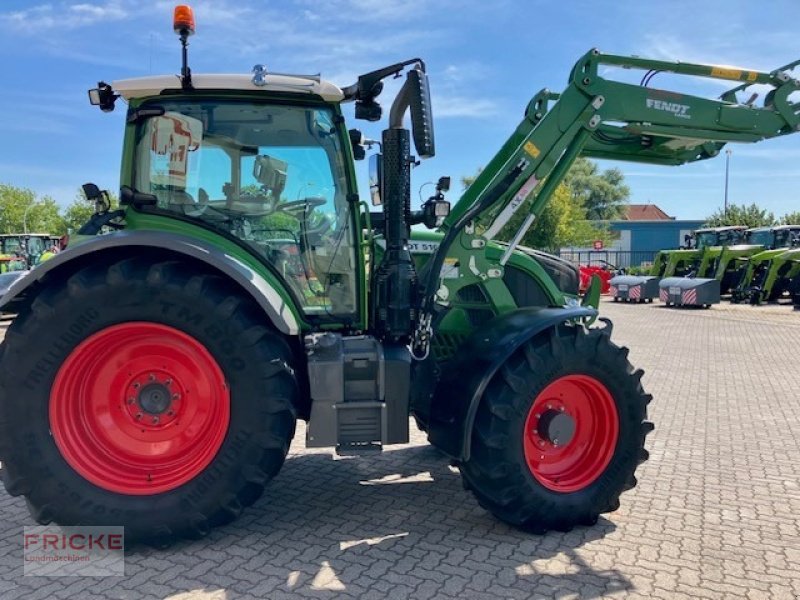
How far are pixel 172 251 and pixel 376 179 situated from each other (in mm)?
1334

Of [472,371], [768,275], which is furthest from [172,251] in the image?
[768,275]

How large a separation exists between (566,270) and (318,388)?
246 cm

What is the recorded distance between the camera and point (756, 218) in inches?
1842

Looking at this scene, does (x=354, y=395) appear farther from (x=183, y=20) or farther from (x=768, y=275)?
(x=768, y=275)

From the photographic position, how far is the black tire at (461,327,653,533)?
3609 mm

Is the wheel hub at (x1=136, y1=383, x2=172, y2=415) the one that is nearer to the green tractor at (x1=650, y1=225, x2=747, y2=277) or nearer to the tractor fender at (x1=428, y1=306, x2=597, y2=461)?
the tractor fender at (x1=428, y1=306, x2=597, y2=461)

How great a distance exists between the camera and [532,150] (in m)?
4.18

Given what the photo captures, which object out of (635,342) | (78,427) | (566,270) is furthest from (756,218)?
(78,427)

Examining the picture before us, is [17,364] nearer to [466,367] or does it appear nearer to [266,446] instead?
[266,446]

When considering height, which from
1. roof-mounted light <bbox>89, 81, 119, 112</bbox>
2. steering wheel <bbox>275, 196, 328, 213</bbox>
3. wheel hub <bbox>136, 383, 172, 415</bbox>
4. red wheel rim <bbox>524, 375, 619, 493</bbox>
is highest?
roof-mounted light <bbox>89, 81, 119, 112</bbox>

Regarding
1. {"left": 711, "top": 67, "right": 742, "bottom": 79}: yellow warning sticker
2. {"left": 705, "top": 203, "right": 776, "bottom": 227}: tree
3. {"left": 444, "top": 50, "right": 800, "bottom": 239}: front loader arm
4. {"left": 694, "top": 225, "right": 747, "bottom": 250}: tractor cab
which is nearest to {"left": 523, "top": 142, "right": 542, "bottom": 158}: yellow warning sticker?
{"left": 444, "top": 50, "right": 800, "bottom": 239}: front loader arm

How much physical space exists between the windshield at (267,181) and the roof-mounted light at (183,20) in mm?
391

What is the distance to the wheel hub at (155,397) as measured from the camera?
11.7 feet

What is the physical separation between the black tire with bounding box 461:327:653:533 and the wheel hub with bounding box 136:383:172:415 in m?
1.72
